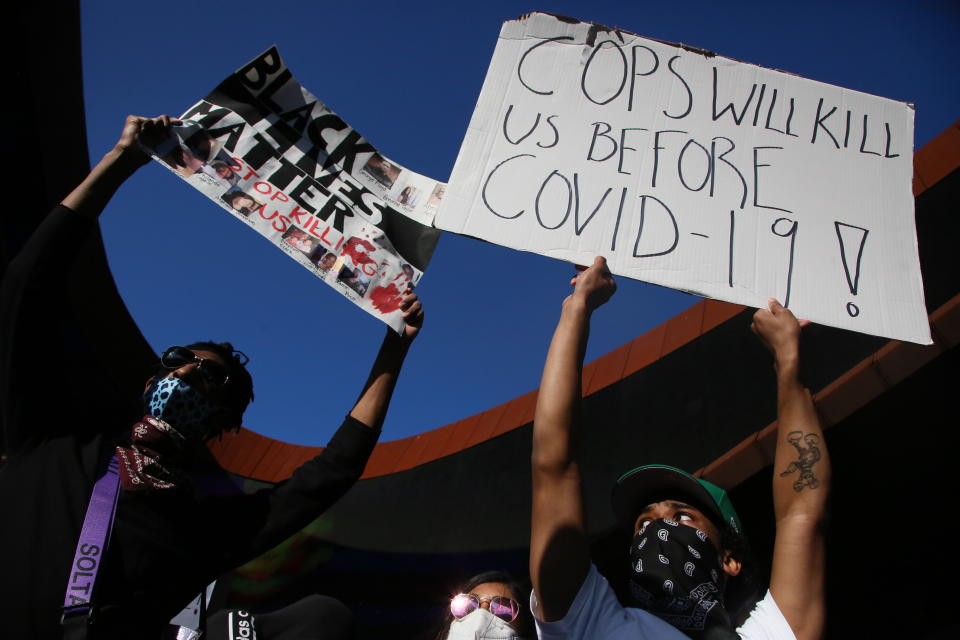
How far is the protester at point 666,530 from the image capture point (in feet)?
4.48

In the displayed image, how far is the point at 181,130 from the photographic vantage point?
206 cm

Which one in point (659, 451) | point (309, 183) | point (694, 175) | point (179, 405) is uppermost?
point (659, 451)

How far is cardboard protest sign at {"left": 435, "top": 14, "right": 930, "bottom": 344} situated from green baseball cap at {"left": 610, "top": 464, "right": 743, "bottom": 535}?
0.57 m

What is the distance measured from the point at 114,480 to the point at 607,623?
1.09 m

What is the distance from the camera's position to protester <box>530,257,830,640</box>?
1.37 metres

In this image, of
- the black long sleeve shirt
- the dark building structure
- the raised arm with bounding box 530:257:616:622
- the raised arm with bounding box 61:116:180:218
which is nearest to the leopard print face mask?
the black long sleeve shirt

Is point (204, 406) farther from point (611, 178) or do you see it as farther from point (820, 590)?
point (820, 590)

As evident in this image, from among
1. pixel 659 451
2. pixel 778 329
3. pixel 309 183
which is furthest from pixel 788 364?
pixel 659 451

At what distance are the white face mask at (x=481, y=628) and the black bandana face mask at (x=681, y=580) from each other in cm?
90

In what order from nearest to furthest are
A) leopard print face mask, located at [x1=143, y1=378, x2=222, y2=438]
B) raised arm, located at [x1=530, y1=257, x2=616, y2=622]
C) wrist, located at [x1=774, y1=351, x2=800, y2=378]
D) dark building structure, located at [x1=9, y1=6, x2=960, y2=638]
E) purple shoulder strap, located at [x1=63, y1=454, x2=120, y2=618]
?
1. purple shoulder strap, located at [x1=63, y1=454, x2=120, y2=618]
2. raised arm, located at [x1=530, y1=257, x2=616, y2=622]
3. leopard print face mask, located at [x1=143, y1=378, x2=222, y2=438]
4. wrist, located at [x1=774, y1=351, x2=800, y2=378]
5. dark building structure, located at [x1=9, y1=6, x2=960, y2=638]

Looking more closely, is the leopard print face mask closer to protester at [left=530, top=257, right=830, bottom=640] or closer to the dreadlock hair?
protester at [left=530, top=257, right=830, bottom=640]

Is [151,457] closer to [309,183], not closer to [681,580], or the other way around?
[309,183]

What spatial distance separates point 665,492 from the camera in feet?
6.65

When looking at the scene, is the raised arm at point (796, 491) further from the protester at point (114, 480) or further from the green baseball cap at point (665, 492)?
the protester at point (114, 480)
